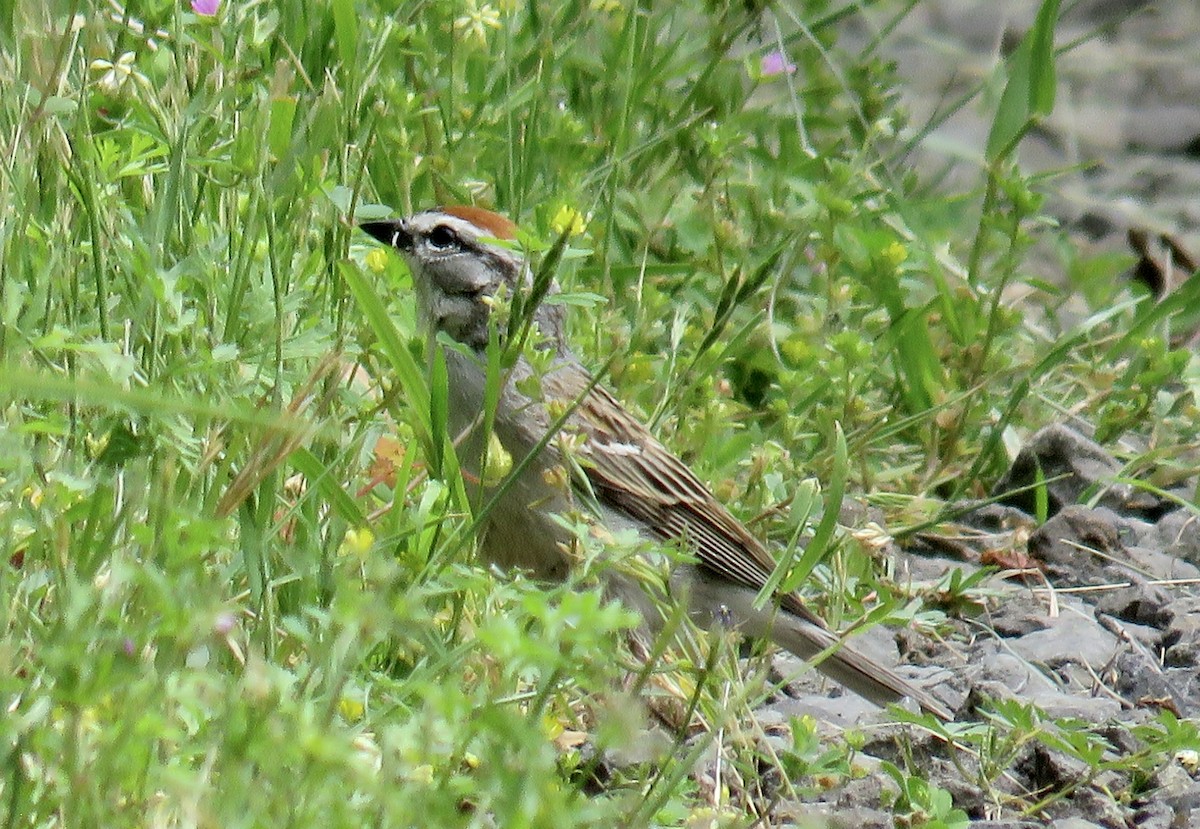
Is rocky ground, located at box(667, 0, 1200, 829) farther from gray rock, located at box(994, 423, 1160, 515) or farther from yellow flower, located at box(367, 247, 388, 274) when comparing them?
yellow flower, located at box(367, 247, 388, 274)

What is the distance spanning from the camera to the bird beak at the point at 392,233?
4004mm

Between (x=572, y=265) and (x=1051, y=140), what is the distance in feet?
13.6

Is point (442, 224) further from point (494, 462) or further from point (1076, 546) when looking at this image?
point (1076, 546)

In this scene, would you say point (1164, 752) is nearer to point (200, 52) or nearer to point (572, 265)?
point (572, 265)

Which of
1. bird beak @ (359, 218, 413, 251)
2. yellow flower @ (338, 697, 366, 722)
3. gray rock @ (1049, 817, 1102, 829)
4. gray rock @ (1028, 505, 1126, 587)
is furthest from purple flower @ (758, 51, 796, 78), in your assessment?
yellow flower @ (338, 697, 366, 722)

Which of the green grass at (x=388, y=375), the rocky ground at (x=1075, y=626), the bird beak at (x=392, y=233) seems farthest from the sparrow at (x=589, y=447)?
the rocky ground at (x=1075, y=626)

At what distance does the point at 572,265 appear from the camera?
4.25 m

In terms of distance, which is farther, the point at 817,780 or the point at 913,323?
the point at 913,323

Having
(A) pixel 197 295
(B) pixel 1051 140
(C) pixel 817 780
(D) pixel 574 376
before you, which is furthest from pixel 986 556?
(B) pixel 1051 140

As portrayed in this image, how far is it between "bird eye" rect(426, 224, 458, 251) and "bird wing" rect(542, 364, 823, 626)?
1.13 ft

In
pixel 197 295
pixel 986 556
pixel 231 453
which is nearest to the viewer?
pixel 231 453

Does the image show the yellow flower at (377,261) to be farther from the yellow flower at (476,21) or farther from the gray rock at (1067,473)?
the gray rock at (1067,473)

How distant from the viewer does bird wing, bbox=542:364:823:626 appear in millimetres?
3990

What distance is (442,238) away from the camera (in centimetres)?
396
